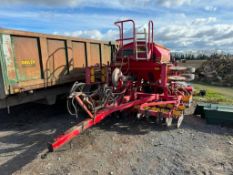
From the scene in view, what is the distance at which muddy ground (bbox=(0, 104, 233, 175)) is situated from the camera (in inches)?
136

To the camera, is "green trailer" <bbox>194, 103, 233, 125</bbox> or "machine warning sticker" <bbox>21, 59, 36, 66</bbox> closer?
"machine warning sticker" <bbox>21, 59, 36, 66</bbox>

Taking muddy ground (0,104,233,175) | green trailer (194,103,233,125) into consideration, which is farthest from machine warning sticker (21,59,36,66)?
green trailer (194,103,233,125)

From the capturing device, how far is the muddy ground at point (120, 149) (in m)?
3.45

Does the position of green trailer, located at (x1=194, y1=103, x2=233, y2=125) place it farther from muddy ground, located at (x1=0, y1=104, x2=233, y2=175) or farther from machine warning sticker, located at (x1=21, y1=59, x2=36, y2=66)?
machine warning sticker, located at (x1=21, y1=59, x2=36, y2=66)

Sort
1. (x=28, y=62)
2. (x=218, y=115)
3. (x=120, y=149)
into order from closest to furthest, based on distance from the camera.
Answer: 1. (x=120, y=149)
2. (x=28, y=62)
3. (x=218, y=115)

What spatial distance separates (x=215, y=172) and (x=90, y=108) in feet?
8.25

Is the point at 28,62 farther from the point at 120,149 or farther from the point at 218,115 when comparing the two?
the point at 218,115

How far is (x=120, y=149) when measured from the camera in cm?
409

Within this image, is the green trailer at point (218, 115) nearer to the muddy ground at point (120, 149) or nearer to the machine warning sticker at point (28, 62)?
the muddy ground at point (120, 149)

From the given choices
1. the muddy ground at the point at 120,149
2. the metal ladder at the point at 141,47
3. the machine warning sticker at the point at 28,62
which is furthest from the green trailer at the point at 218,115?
the machine warning sticker at the point at 28,62

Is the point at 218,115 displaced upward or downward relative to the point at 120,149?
upward

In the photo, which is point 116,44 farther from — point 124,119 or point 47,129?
point 47,129

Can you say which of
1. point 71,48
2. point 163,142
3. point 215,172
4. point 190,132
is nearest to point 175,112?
point 190,132

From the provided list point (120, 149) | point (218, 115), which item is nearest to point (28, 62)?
point (120, 149)
